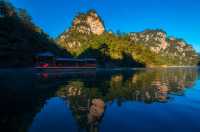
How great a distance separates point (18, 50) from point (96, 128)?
58.6 meters

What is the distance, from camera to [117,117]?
32.6 ft

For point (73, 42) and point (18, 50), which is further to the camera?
point (73, 42)

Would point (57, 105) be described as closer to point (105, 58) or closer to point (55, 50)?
point (55, 50)

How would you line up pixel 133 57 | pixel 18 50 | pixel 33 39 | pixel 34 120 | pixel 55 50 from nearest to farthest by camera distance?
pixel 34 120 → pixel 18 50 → pixel 33 39 → pixel 55 50 → pixel 133 57

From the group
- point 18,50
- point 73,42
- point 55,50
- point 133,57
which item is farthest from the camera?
point 73,42

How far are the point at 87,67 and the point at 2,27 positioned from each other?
27.4 m

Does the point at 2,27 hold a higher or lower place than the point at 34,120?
higher

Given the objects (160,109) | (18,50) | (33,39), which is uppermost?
(33,39)

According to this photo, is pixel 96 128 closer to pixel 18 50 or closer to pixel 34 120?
pixel 34 120

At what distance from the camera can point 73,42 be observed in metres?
162

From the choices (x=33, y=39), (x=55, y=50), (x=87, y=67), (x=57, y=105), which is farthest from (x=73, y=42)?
(x=57, y=105)

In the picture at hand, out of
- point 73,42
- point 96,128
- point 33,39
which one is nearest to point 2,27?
point 33,39

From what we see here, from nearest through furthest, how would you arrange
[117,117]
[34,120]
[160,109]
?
[34,120] → [117,117] → [160,109]

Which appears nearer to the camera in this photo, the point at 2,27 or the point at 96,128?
the point at 96,128
